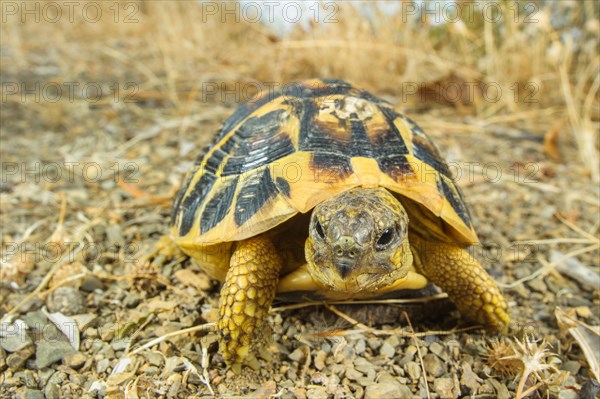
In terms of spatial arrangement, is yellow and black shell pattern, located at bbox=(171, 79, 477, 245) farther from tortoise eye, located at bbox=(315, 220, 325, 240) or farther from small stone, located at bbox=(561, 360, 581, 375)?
small stone, located at bbox=(561, 360, 581, 375)

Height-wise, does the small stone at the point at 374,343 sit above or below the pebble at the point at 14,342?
below

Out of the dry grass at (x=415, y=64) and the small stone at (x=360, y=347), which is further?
the dry grass at (x=415, y=64)

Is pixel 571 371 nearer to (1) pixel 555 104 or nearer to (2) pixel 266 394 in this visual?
(2) pixel 266 394

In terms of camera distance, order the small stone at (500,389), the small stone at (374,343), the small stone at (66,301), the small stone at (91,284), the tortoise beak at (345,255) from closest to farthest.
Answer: the tortoise beak at (345,255) < the small stone at (500,389) < the small stone at (374,343) < the small stone at (66,301) < the small stone at (91,284)

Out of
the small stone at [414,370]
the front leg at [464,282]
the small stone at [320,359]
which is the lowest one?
the small stone at [414,370]

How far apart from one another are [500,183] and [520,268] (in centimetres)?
106

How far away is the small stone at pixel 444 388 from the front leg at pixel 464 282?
0.32m

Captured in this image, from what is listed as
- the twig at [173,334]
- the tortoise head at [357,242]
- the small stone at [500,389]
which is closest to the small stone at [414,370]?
the small stone at [500,389]

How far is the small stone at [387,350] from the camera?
6.31 ft

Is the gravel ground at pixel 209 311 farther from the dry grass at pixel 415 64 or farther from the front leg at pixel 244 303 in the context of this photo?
the dry grass at pixel 415 64

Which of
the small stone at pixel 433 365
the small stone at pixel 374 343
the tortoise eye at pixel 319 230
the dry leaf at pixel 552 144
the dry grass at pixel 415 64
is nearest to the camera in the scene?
the tortoise eye at pixel 319 230

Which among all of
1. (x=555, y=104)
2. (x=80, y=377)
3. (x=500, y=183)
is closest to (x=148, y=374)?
(x=80, y=377)

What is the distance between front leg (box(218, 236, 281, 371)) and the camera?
1741mm

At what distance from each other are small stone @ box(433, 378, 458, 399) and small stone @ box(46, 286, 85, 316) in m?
1.44
